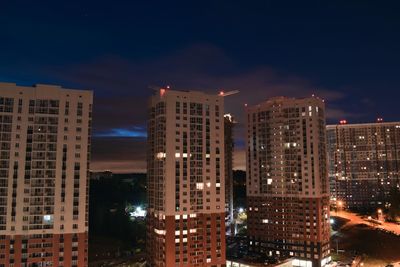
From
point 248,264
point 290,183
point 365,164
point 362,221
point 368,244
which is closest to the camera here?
point 248,264

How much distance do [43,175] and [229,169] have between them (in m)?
85.5

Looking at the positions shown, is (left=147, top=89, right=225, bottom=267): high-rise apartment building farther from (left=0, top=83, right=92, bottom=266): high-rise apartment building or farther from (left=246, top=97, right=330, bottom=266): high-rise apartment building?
(left=246, top=97, right=330, bottom=266): high-rise apartment building

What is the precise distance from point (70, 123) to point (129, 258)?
171 ft

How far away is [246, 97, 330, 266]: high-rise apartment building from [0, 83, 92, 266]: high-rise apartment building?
5527 cm

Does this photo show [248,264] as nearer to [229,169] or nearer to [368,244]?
[368,244]

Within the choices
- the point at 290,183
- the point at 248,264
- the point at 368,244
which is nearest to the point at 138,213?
the point at 290,183

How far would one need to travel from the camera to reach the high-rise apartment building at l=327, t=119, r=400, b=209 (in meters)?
181

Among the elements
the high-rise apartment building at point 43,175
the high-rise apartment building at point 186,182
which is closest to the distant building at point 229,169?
the high-rise apartment building at point 186,182

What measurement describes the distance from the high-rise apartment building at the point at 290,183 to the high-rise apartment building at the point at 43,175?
5527cm

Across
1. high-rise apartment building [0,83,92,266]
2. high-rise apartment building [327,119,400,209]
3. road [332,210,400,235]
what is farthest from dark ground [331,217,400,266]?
high-rise apartment building [0,83,92,266]

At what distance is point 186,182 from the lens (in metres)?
78.5

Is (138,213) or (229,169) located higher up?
(229,169)

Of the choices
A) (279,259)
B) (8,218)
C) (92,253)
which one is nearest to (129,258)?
(92,253)

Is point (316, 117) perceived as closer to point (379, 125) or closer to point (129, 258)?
point (129, 258)
